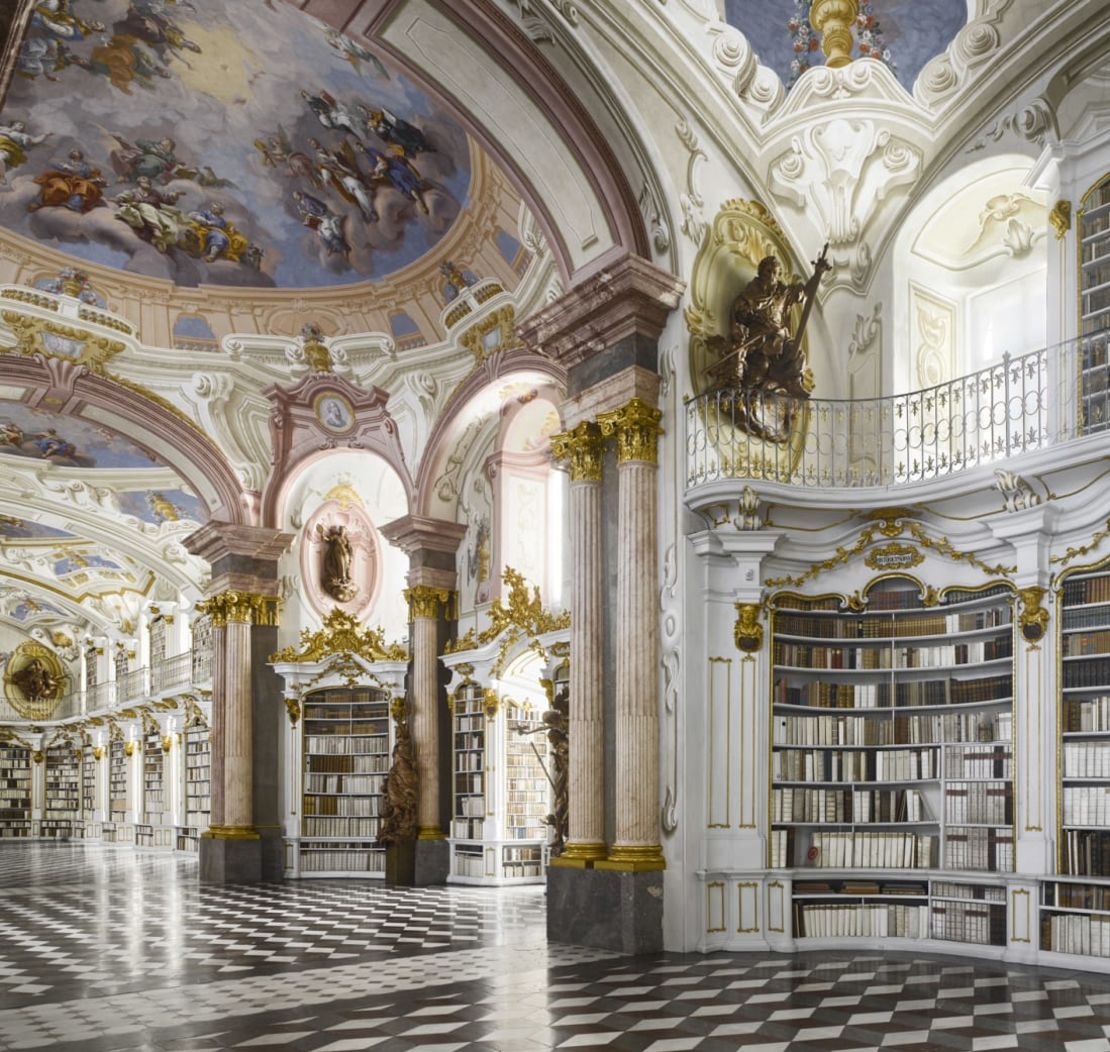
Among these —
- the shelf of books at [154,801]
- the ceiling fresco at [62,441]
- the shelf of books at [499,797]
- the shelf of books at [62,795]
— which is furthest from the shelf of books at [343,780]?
the shelf of books at [62,795]

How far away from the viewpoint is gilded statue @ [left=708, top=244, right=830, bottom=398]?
12.1 meters

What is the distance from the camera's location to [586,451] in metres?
12.4

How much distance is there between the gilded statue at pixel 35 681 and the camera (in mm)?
41375

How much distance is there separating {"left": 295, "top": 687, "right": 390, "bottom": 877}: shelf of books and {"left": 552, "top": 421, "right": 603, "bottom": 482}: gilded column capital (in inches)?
346

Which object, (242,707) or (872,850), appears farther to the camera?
(242,707)

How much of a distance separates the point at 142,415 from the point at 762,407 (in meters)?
11.8

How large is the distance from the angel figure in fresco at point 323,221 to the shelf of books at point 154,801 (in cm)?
1845

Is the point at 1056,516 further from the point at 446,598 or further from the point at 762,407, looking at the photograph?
the point at 446,598

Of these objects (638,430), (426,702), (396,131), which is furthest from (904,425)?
(426,702)

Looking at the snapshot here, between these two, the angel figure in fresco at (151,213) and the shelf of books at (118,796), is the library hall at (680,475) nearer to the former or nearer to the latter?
the angel figure in fresco at (151,213)

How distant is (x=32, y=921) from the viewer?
1447 centimetres

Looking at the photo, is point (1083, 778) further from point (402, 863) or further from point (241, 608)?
point (241, 608)

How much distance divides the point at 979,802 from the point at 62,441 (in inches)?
721

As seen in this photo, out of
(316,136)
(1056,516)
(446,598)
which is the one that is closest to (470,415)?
(446,598)
